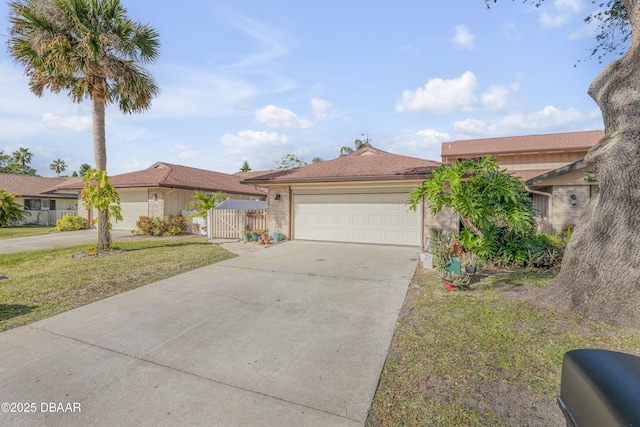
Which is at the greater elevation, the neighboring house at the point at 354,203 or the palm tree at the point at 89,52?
the palm tree at the point at 89,52

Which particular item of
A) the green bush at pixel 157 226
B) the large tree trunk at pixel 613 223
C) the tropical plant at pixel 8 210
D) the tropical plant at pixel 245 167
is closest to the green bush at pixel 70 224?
the tropical plant at pixel 8 210

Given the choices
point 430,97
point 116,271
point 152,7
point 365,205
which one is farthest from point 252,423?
point 430,97

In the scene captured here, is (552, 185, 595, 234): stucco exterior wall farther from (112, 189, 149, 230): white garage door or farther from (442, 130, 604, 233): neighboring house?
(112, 189, 149, 230): white garage door

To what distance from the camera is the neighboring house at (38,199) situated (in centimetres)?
2210

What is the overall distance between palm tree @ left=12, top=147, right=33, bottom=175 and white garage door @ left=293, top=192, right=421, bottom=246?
5263cm

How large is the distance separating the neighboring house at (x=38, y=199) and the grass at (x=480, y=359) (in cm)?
2804

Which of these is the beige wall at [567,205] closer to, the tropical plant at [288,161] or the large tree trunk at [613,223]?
the large tree trunk at [613,223]

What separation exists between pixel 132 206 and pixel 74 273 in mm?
11146

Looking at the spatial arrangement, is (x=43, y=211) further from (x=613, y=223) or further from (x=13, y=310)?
(x=613, y=223)

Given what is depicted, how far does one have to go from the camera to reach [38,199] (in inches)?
912

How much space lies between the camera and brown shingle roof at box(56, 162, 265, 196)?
50.9 ft

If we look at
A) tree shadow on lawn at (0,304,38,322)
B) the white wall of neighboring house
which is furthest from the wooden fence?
the white wall of neighboring house

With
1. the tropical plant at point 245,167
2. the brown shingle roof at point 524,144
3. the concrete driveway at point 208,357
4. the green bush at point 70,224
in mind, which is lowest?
the concrete driveway at point 208,357

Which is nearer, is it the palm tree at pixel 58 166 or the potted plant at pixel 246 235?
the potted plant at pixel 246 235
